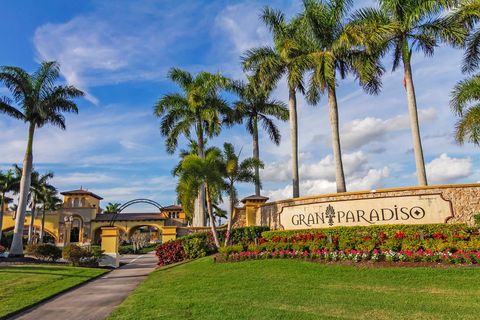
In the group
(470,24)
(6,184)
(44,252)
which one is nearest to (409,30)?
(470,24)

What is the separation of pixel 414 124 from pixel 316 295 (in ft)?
36.9

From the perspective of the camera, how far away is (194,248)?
679 inches

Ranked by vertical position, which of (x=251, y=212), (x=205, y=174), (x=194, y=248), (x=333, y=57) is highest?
(x=333, y=57)

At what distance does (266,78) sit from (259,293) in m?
15.5

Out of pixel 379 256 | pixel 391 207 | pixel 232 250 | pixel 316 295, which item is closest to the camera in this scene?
pixel 316 295

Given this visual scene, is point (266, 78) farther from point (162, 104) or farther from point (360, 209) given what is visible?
point (360, 209)

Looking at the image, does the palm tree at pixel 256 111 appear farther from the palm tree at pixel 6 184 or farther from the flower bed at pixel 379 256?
the palm tree at pixel 6 184

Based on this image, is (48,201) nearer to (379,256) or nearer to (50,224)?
(50,224)

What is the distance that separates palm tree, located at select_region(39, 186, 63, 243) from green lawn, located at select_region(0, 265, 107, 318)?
34.5m

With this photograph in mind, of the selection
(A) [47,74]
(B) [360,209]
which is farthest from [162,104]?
(B) [360,209]

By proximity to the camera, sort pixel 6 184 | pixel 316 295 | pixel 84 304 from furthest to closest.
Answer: pixel 6 184 → pixel 84 304 → pixel 316 295

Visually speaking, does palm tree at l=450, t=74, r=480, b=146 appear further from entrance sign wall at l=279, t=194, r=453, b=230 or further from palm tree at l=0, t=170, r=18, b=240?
palm tree at l=0, t=170, r=18, b=240

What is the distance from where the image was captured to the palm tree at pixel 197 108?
22656mm

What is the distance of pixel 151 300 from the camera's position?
7.78 metres
